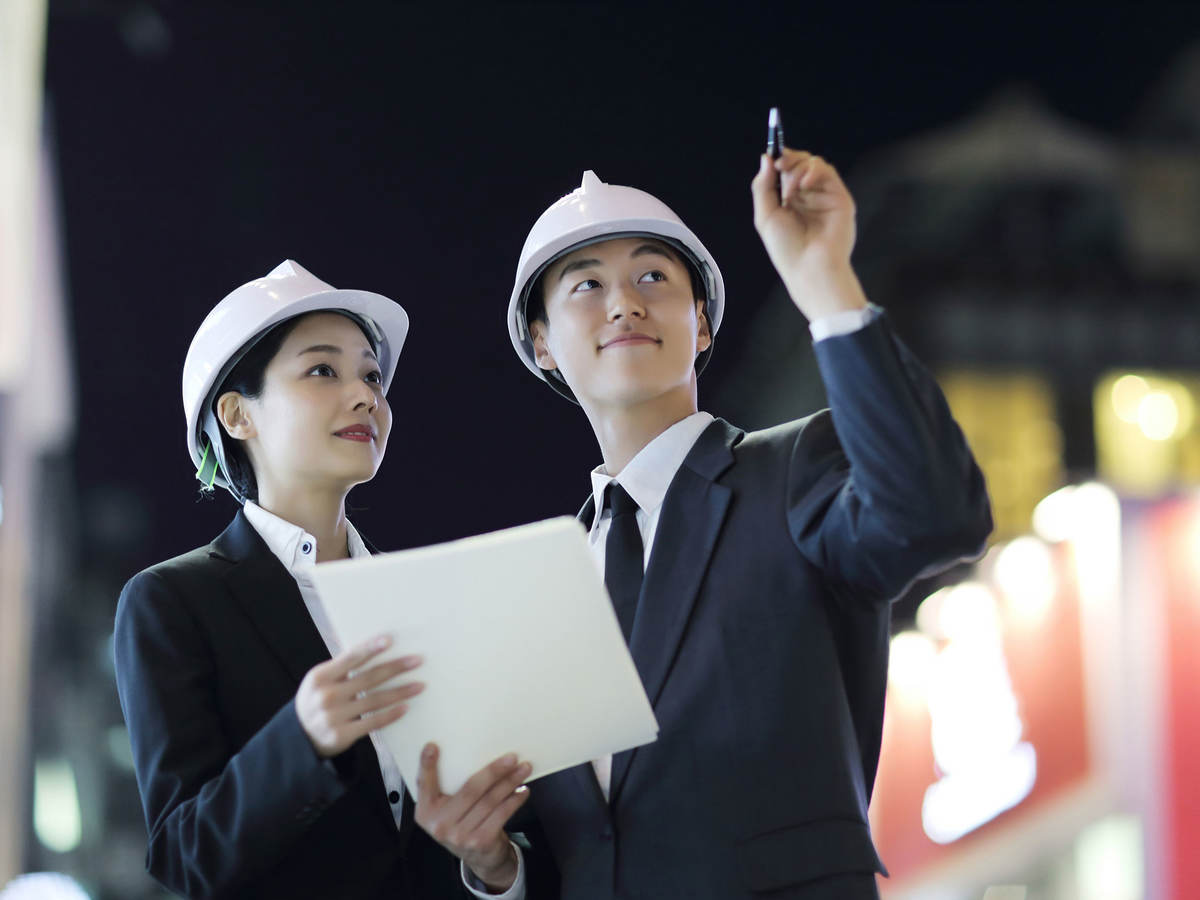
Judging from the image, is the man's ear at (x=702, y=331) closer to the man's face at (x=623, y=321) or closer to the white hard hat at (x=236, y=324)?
the man's face at (x=623, y=321)

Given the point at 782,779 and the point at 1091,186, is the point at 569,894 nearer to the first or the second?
the point at 782,779

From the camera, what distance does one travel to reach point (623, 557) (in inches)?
74.3

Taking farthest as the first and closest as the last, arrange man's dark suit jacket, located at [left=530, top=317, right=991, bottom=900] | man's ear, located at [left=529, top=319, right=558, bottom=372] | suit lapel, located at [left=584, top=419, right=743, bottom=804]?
man's ear, located at [left=529, top=319, right=558, bottom=372]
suit lapel, located at [left=584, top=419, right=743, bottom=804]
man's dark suit jacket, located at [left=530, top=317, right=991, bottom=900]

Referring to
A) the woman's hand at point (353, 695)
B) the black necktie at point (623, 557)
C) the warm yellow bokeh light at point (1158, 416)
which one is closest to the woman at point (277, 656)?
the woman's hand at point (353, 695)

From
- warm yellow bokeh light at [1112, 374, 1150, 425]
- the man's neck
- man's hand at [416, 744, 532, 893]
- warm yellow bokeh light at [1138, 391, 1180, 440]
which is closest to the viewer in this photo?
man's hand at [416, 744, 532, 893]

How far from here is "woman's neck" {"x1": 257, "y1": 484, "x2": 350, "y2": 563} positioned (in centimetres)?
214

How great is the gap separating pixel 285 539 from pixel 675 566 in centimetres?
71

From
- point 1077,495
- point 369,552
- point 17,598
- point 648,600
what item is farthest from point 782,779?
point 17,598

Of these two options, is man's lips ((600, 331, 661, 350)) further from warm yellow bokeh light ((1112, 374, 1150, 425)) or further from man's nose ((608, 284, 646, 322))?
warm yellow bokeh light ((1112, 374, 1150, 425))

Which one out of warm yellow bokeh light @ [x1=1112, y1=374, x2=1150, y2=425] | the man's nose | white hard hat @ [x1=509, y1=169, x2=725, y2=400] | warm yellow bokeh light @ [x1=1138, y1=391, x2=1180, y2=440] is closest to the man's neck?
the man's nose

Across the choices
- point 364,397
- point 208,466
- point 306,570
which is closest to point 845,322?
point 364,397

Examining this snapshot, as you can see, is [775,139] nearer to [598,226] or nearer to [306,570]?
[598,226]

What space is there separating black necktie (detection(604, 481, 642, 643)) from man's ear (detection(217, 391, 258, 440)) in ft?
2.13

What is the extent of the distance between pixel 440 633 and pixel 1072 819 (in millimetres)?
5436
